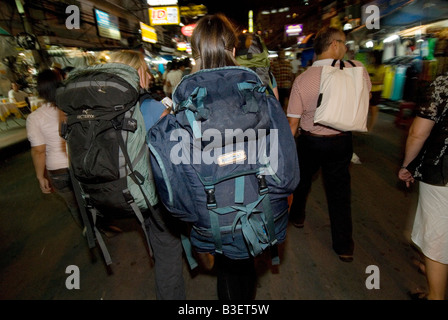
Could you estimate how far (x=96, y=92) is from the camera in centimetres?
151

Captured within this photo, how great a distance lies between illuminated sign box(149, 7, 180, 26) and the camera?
13.3 m

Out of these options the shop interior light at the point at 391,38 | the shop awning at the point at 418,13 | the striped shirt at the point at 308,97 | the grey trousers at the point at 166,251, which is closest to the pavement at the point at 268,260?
the grey trousers at the point at 166,251

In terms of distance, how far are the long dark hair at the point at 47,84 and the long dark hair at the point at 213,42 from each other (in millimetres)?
1962

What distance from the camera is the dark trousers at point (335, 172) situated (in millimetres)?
2369

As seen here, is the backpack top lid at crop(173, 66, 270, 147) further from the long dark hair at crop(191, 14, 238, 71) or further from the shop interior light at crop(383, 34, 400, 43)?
the shop interior light at crop(383, 34, 400, 43)

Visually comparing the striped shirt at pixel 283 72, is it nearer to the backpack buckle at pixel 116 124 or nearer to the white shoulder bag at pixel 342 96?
the white shoulder bag at pixel 342 96

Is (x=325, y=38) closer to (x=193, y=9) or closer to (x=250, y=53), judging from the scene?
(x=250, y=53)

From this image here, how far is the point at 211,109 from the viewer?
1192 millimetres

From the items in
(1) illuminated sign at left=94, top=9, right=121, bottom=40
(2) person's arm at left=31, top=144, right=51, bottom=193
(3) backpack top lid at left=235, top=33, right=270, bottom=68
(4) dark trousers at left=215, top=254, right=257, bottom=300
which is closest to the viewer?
(4) dark trousers at left=215, top=254, right=257, bottom=300

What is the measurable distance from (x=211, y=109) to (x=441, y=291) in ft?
7.63

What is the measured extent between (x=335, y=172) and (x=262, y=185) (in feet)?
5.04

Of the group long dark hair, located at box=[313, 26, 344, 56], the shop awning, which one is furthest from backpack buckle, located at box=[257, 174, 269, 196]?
the shop awning

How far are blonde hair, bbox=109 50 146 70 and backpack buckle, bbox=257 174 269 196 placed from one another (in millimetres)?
1446
